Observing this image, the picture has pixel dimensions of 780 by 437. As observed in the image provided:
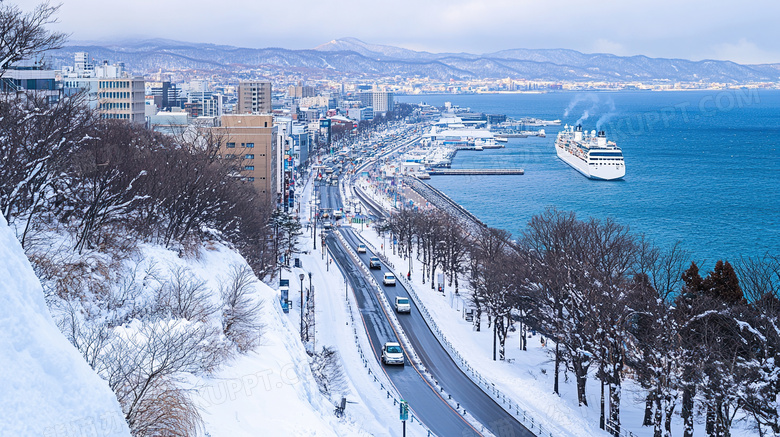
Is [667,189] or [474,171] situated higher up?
[474,171]

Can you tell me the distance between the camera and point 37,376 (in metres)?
5.30

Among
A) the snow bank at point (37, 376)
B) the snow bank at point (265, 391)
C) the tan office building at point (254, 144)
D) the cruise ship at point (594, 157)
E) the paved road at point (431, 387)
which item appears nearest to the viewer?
the snow bank at point (37, 376)

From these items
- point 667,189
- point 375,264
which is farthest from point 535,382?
point 667,189

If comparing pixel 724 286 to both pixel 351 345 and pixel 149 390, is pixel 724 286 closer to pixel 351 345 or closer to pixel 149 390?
pixel 351 345

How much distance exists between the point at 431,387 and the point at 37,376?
15772mm

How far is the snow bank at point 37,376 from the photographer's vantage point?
5082mm

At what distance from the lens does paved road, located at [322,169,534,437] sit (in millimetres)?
17500

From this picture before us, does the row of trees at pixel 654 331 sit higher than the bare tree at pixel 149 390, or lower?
lower

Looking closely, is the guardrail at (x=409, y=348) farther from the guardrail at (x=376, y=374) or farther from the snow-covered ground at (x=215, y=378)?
the snow-covered ground at (x=215, y=378)

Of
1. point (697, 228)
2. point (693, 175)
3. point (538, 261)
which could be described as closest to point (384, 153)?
point (693, 175)

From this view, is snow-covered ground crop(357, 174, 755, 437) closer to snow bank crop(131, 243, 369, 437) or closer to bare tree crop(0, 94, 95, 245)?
snow bank crop(131, 243, 369, 437)

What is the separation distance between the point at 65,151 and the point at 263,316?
616cm

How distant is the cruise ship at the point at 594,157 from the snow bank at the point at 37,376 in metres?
89.5

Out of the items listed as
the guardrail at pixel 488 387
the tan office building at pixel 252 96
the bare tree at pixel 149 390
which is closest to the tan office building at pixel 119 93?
the guardrail at pixel 488 387
